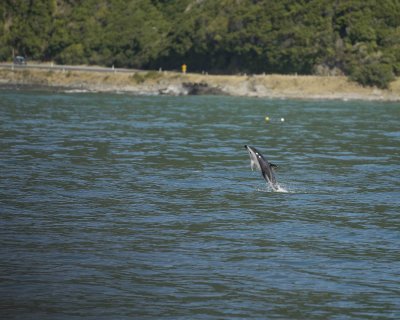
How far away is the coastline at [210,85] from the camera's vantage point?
113 m

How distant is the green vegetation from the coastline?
12.6 ft

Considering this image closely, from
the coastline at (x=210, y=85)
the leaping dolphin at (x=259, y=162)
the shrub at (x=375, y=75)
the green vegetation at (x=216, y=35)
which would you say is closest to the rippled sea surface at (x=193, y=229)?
the leaping dolphin at (x=259, y=162)

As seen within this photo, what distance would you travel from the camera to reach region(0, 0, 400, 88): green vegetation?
403 feet

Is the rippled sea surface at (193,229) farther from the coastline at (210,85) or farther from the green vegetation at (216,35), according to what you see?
the green vegetation at (216,35)

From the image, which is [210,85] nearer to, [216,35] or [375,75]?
[216,35]

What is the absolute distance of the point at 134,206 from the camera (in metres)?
27.7

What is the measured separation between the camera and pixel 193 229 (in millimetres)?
24328

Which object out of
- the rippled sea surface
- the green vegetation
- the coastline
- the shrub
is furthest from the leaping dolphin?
the green vegetation

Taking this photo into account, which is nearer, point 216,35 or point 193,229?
point 193,229

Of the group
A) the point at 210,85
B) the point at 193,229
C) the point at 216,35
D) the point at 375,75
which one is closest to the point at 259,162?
the point at 193,229

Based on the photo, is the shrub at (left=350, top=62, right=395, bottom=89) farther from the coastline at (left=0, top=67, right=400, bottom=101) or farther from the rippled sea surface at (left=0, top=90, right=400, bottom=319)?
the rippled sea surface at (left=0, top=90, right=400, bottom=319)

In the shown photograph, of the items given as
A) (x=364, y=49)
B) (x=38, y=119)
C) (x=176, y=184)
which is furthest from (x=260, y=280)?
(x=364, y=49)

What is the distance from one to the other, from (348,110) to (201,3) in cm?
6679

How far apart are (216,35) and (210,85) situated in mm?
18299
